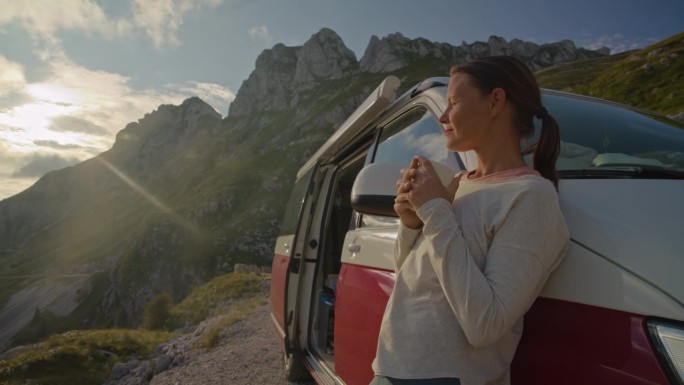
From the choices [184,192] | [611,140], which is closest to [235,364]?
[611,140]

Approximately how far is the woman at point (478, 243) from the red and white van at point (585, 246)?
0.32 ft

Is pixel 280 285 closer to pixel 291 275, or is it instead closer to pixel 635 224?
pixel 291 275

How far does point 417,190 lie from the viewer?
49.4 inches

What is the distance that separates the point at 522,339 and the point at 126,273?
275ft

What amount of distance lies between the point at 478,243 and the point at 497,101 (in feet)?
1.69

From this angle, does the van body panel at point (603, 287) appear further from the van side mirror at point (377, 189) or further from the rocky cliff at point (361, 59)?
the rocky cliff at point (361, 59)

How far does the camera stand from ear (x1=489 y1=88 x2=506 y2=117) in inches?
53.5

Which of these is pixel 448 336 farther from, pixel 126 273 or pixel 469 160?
pixel 126 273

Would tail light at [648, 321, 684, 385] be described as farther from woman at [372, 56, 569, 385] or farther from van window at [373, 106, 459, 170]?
van window at [373, 106, 459, 170]

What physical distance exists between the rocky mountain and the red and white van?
69.3 m

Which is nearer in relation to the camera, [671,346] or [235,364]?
[671,346]

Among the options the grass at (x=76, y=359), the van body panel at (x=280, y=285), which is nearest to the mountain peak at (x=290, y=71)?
the grass at (x=76, y=359)

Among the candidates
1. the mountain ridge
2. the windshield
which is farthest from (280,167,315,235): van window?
the mountain ridge

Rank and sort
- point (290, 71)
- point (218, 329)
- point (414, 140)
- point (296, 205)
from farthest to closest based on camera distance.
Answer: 1. point (290, 71)
2. point (218, 329)
3. point (296, 205)
4. point (414, 140)
